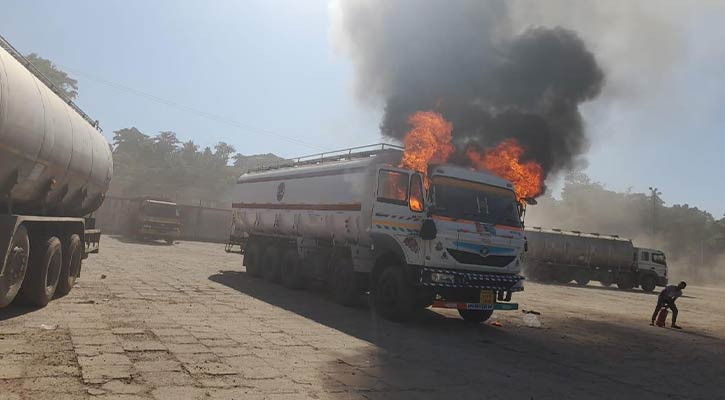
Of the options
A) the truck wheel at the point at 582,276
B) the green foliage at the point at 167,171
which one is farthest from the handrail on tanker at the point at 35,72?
the green foliage at the point at 167,171

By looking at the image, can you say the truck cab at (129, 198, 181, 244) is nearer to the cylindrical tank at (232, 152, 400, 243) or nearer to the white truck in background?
the cylindrical tank at (232, 152, 400, 243)

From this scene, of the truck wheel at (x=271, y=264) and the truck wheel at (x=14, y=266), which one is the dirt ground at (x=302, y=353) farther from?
the truck wheel at (x=271, y=264)

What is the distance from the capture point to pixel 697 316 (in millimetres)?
17672

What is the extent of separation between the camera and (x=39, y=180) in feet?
26.0

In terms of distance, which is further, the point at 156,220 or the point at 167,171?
the point at 167,171

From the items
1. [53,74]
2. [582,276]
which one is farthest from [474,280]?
[53,74]

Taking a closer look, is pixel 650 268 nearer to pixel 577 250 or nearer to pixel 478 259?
pixel 577 250

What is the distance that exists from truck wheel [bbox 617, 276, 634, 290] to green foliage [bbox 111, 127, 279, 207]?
137 feet

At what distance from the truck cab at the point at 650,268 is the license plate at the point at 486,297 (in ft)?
86.0

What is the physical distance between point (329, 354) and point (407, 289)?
116 inches

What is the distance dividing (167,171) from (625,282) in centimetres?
6021

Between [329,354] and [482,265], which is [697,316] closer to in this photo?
[482,265]

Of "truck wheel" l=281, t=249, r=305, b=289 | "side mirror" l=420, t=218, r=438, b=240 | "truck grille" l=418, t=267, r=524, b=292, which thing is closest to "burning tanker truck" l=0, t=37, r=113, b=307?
"truck wheel" l=281, t=249, r=305, b=289

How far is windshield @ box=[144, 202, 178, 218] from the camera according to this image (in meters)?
29.6
